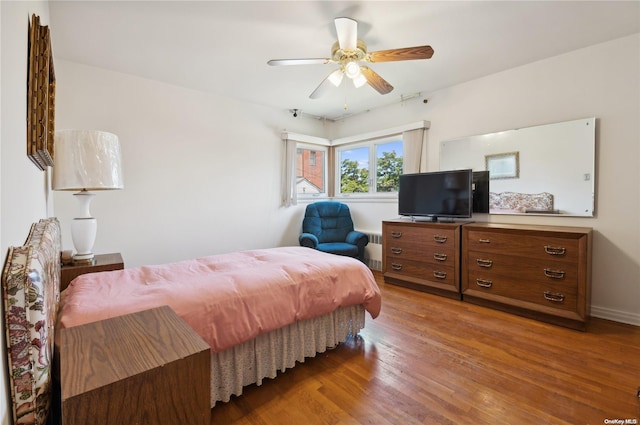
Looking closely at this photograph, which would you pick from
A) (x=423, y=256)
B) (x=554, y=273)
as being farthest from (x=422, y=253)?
(x=554, y=273)

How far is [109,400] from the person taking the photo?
688 millimetres

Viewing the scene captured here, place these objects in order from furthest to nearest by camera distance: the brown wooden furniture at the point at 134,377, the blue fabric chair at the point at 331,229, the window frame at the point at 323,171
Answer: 1. the window frame at the point at 323,171
2. the blue fabric chair at the point at 331,229
3. the brown wooden furniture at the point at 134,377

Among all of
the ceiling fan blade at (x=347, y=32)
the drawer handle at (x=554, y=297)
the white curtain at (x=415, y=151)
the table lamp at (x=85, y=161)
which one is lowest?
the drawer handle at (x=554, y=297)

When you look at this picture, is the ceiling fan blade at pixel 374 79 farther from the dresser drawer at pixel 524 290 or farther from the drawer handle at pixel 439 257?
the dresser drawer at pixel 524 290

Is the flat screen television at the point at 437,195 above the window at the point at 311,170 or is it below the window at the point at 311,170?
below

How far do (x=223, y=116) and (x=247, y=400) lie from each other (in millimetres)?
3274

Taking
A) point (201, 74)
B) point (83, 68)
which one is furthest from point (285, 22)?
point (83, 68)

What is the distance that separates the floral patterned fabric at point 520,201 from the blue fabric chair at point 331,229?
170cm

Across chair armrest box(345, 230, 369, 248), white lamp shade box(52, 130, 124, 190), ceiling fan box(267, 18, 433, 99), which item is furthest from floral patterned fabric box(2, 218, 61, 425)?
chair armrest box(345, 230, 369, 248)

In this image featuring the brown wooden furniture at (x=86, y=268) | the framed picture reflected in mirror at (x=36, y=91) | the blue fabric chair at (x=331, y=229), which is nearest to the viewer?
the framed picture reflected in mirror at (x=36, y=91)

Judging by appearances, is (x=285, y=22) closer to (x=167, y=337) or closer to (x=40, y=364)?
(x=167, y=337)

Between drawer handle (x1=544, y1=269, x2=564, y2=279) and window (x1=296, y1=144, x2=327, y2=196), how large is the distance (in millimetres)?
3290

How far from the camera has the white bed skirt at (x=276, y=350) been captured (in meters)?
1.59

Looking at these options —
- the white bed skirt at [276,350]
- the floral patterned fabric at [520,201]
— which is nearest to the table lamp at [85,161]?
the white bed skirt at [276,350]
